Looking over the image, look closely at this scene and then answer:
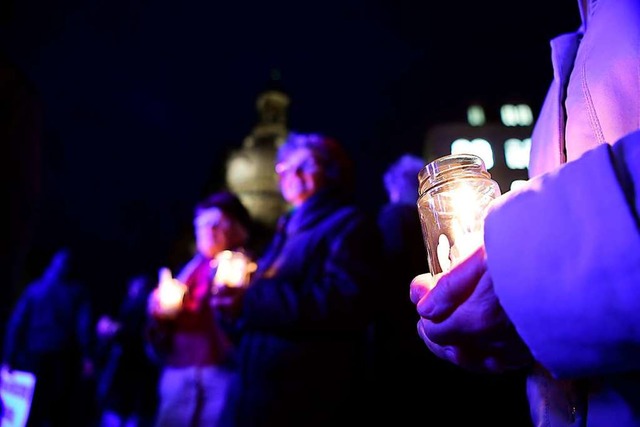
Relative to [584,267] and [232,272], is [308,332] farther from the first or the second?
[584,267]

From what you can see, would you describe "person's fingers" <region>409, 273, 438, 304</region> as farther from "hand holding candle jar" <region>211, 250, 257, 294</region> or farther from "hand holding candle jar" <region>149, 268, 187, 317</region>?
"hand holding candle jar" <region>149, 268, 187, 317</region>

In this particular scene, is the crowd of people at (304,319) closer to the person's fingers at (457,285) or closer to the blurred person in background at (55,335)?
the person's fingers at (457,285)

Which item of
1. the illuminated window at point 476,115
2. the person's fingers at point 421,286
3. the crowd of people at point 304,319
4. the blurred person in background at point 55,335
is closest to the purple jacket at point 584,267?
the person's fingers at point 421,286

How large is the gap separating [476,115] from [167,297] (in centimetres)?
1815

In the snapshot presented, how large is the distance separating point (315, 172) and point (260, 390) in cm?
155

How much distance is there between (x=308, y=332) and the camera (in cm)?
231

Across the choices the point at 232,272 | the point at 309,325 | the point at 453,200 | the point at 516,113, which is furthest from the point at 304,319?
the point at 516,113

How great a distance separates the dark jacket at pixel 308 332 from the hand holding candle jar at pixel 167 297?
30.5 inches

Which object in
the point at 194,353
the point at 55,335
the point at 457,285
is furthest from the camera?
the point at 55,335

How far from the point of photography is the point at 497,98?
→ 62.2 ft

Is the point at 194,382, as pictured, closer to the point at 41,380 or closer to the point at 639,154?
the point at 41,380

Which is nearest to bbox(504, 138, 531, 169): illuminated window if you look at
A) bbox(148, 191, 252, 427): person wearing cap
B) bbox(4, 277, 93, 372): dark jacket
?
bbox(148, 191, 252, 427): person wearing cap

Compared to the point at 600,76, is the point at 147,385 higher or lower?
lower

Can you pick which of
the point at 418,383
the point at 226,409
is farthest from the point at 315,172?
the point at 418,383
